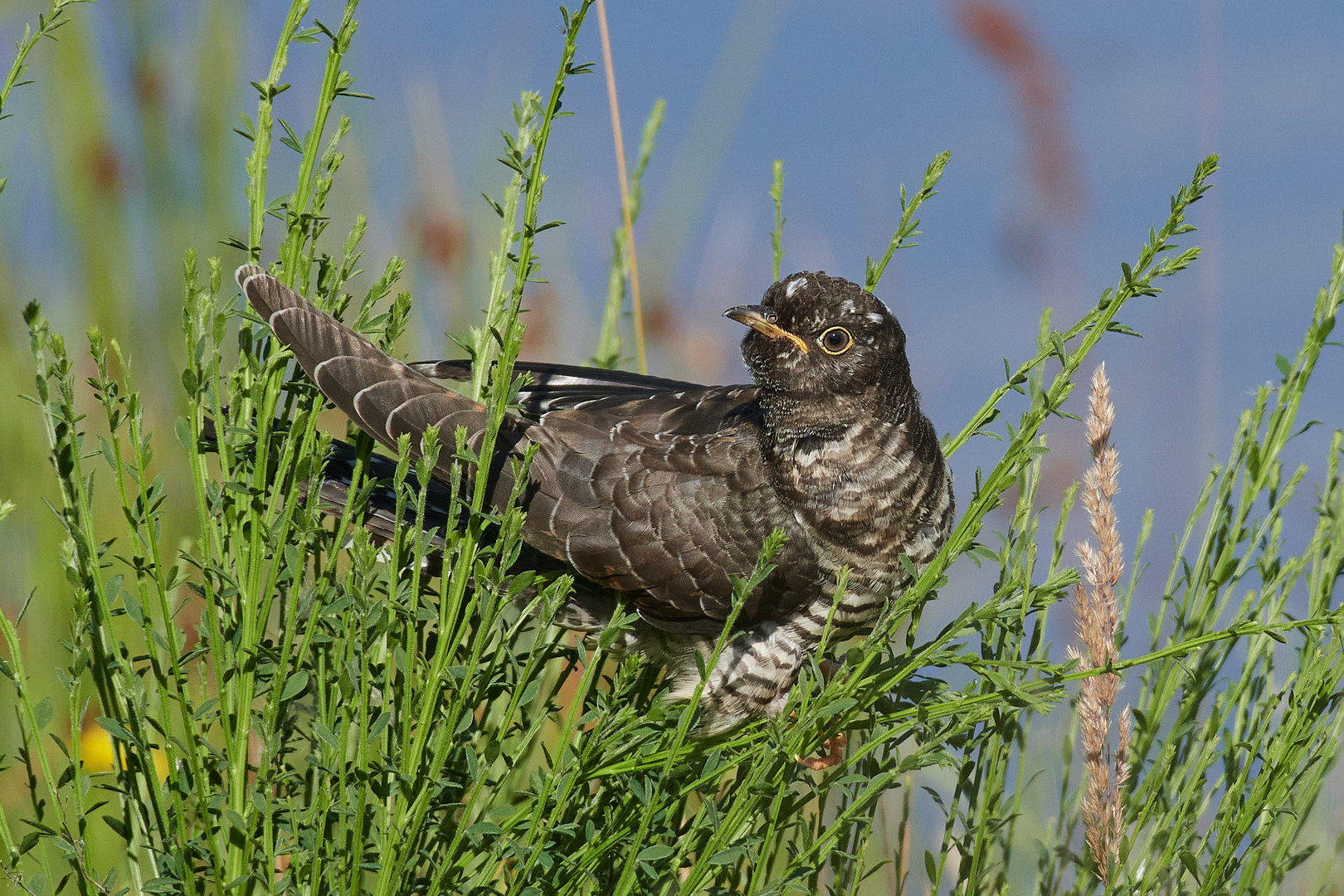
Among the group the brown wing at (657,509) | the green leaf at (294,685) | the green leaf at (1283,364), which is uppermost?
the green leaf at (1283,364)

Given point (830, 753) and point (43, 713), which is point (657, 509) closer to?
point (830, 753)

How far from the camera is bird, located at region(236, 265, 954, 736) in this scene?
212 cm

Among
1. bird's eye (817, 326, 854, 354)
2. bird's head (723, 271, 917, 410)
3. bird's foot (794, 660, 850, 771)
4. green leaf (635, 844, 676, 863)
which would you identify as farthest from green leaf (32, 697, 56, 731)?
bird's foot (794, 660, 850, 771)

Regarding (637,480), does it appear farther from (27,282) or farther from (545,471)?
(27,282)

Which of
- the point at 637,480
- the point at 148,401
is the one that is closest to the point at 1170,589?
the point at 637,480

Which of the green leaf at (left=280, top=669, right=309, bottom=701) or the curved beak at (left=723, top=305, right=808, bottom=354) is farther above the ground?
the curved beak at (left=723, top=305, right=808, bottom=354)

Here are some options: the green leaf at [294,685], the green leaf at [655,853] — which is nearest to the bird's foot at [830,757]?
the green leaf at [655,853]

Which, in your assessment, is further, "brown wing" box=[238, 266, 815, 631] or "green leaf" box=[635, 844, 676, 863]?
"brown wing" box=[238, 266, 815, 631]

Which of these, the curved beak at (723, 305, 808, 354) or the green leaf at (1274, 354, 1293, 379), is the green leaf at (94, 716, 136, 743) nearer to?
the curved beak at (723, 305, 808, 354)

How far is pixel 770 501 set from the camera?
224 cm

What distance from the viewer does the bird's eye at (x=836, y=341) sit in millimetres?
2092

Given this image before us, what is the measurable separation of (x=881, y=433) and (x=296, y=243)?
1099mm

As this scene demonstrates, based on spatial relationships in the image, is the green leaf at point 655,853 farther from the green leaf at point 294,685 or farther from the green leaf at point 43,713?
the green leaf at point 43,713

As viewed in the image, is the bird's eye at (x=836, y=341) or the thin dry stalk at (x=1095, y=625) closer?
the thin dry stalk at (x=1095, y=625)
